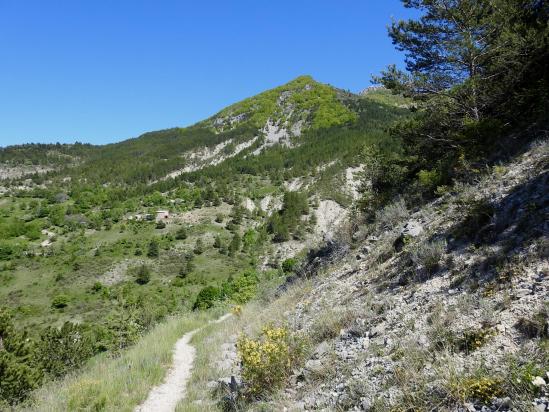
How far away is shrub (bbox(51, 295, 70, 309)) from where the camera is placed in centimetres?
5544

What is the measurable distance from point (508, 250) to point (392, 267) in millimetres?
2648

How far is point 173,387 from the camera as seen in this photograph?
8.33m

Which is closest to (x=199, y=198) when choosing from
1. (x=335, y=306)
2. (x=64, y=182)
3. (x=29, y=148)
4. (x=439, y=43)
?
(x=64, y=182)

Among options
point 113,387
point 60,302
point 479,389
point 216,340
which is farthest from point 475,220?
point 60,302

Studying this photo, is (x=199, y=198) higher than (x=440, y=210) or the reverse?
higher

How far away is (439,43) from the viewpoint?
1636cm

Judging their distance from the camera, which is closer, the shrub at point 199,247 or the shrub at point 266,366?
the shrub at point 266,366

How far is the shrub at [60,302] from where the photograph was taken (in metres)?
55.4

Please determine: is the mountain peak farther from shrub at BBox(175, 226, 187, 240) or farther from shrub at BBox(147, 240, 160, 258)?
shrub at BBox(147, 240, 160, 258)

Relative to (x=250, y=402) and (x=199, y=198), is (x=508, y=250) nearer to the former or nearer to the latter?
(x=250, y=402)

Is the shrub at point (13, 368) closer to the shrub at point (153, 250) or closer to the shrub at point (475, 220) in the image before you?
the shrub at point (475, 220)

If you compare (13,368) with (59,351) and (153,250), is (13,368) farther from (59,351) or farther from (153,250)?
(153,250)

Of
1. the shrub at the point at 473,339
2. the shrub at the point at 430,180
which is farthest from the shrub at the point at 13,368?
the shrub at the point at 430,180

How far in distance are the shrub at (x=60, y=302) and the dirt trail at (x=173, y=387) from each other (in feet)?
172
